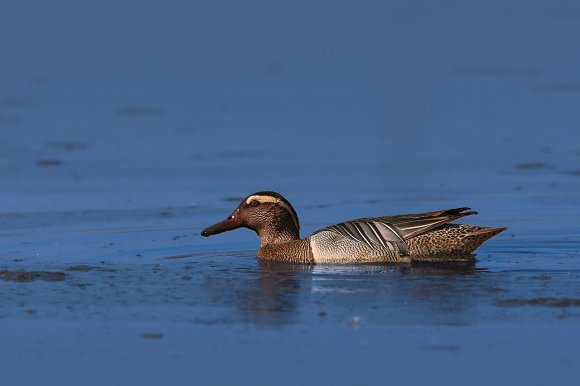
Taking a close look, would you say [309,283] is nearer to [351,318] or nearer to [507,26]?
[351,318]

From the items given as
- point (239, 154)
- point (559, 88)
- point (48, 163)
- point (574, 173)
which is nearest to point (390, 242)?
point (574, 173)

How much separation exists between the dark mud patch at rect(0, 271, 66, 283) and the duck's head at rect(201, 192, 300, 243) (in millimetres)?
1833

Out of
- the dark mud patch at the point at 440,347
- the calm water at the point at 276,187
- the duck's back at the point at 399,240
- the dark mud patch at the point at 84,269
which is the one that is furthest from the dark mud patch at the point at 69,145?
the dark mud patch at the point at 440,347

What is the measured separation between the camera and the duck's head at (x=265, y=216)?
11.0 m

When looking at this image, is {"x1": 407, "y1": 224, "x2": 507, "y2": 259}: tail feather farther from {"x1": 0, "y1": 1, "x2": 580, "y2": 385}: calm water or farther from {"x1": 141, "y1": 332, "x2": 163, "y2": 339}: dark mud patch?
{"x1": 141, "y1": 332, "x2": 163, "y2": 339}: dark mud patch

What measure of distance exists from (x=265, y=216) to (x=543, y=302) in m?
3.21

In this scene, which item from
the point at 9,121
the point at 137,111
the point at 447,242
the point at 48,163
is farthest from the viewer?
the point at 137,111

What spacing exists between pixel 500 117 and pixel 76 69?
24.5ft

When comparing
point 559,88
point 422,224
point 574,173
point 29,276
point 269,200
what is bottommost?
point 29,276

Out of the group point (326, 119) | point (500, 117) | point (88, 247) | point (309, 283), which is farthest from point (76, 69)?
point (309, 283)

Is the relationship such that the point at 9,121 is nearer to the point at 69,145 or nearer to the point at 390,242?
the point at 69,145

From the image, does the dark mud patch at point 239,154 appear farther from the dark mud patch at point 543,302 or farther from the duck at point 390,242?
the dark mud patch at point 543,302

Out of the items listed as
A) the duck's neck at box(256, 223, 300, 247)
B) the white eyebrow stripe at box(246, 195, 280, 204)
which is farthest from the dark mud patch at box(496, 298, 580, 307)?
the white eyebrow stripe at box(246, 195, 280, 204)

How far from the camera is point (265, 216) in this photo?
36.1 ft
